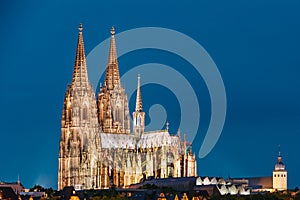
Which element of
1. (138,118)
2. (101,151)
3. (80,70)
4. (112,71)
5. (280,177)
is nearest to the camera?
(101,151)

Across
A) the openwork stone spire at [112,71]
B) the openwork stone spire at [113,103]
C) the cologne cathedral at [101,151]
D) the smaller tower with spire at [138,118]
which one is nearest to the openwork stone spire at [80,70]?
the cologne cathedral at [101,151]

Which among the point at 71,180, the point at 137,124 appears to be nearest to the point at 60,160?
the point at 71,180

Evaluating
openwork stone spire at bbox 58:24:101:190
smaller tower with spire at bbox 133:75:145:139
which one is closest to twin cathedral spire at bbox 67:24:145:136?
smaller tower with spire at bbox 133:75:145:139

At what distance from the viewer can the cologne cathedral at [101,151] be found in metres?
119

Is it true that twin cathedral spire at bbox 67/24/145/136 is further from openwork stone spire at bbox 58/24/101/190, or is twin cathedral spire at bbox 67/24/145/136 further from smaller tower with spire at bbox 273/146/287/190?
smaller tower with spire at bbox 273/146/287/190

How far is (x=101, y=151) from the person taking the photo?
120125 millimetres

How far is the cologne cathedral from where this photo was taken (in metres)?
119

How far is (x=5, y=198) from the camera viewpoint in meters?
90.2

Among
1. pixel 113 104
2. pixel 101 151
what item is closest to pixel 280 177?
pixel 113 104

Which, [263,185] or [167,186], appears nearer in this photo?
[167,186]

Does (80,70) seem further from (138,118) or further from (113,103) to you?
(138,118)

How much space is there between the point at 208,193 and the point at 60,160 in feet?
85.7

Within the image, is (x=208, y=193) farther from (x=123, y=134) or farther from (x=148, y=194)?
(x=123, y=134)

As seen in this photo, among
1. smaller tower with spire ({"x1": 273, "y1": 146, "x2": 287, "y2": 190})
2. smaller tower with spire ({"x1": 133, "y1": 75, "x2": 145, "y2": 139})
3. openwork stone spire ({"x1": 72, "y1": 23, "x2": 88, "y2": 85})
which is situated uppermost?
openwork stone spire ({"x1": 72, "y1": 23, "x2": 88, "y2": 85})
